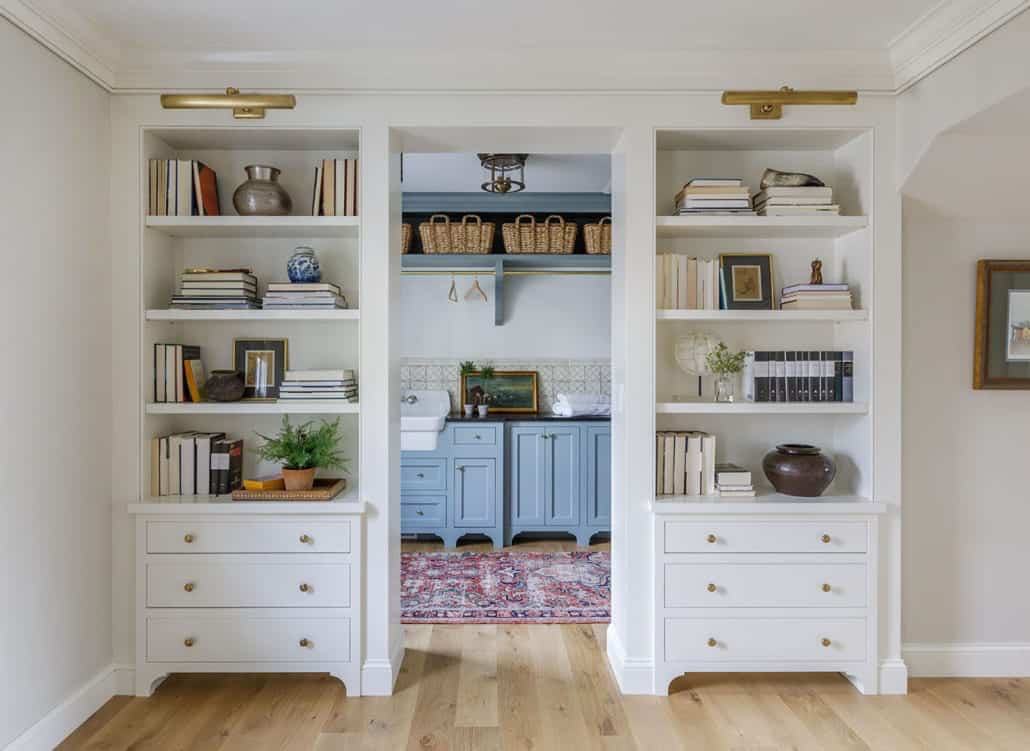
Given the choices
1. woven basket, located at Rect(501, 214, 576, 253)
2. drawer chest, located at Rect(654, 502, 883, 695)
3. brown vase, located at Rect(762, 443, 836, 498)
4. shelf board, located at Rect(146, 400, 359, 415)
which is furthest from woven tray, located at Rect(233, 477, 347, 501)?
woven basket, located at Rect(501, 214, 576, 253)

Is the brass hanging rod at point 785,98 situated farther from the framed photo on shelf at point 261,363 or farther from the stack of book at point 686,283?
the framed photo on shelf at point 261,363

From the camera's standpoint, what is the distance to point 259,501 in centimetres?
281

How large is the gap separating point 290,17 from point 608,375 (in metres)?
3.65

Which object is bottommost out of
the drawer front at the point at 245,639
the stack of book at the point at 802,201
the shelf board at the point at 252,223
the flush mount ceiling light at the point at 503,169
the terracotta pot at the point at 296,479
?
the drawer front at the point at 245,639

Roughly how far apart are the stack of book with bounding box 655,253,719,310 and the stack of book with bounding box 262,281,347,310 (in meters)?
1.38

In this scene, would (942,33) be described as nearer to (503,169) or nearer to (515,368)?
(503,169)

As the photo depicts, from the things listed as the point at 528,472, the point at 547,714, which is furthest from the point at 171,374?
the point at 528,472

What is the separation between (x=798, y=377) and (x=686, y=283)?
0.61 meters

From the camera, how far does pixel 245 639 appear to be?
2.79m

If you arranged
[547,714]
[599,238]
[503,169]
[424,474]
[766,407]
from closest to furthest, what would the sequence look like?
[547,714] → [766,407] → [503,169] → [424,474] → [599,238]

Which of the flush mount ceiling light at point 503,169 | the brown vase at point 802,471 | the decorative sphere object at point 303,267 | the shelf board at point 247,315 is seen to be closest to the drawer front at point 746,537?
the brown vase at point 802,471

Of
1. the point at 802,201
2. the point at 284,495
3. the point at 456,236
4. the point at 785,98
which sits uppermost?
the point at 785,98

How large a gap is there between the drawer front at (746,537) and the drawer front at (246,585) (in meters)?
1.34

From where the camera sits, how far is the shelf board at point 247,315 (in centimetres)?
283
